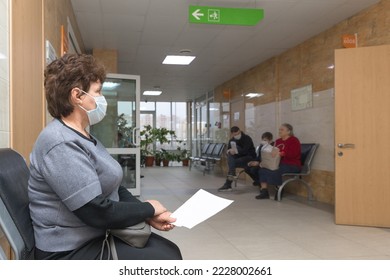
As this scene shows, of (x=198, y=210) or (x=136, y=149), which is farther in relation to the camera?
(x=136, y=149)

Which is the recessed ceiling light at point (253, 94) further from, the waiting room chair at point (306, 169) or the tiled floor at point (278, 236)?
the tiled floor at point (278, 236)

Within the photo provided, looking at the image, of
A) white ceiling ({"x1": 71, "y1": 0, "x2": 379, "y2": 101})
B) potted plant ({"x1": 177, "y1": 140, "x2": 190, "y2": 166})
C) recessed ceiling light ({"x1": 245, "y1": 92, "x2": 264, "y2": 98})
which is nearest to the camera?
white ceiling ({"x1": 71, "y1": 0, "x2": 379, "y2": 101})

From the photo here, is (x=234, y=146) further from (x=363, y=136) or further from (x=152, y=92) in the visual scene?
(x=152, y=92)

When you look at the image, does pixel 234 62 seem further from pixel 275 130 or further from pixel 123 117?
pixel 123 117

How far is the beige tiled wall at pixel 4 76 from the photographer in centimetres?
164

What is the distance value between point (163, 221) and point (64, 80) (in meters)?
0.65

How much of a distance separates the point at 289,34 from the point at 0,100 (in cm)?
530

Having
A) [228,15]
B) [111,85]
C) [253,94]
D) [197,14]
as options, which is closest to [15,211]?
[197,14]

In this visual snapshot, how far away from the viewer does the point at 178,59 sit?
25.8 feet

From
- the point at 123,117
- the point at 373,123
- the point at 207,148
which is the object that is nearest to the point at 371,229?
the point at 373,123

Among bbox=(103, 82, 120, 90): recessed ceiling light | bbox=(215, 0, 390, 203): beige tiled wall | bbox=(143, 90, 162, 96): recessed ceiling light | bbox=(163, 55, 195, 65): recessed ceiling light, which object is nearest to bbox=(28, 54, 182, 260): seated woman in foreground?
bbox=(215, 0, 390, 203): beige tiled wall

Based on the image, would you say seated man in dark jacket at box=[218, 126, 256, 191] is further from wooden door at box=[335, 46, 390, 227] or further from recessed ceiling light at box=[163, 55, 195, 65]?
wooden door at box=[335, 46, 390, 227]

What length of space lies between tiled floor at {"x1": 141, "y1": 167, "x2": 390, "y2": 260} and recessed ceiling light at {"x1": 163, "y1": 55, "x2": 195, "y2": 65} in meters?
3.41

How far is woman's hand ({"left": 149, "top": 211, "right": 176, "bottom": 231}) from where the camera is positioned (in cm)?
140
